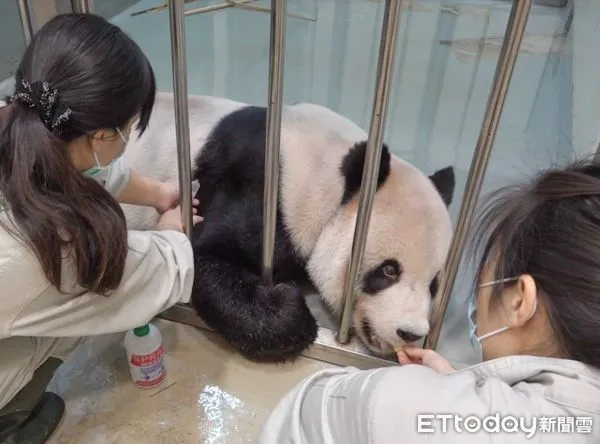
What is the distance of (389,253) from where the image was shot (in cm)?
105

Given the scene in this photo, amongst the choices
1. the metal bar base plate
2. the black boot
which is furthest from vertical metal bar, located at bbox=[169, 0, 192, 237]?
the black boot

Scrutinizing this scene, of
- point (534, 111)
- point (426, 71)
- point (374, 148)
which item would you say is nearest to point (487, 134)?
point (374, 148)

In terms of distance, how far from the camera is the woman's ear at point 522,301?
639 millimetres

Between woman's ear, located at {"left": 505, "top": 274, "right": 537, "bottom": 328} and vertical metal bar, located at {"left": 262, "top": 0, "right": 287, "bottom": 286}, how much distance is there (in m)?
0.40

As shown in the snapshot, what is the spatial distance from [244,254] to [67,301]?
1.28ft

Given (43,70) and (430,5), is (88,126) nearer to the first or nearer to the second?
(43,70)

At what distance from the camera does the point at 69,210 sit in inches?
26.7

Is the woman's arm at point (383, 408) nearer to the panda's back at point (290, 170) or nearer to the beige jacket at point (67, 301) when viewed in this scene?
the beige jacket at point (67, 301)

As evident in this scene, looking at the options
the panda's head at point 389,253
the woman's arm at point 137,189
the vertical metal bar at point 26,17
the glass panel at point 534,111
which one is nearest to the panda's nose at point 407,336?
the panda's head at point 389,253

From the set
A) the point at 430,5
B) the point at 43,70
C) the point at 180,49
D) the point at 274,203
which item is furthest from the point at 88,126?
Answer: the point at 430,5

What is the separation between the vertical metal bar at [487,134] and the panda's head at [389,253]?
0.06 meters

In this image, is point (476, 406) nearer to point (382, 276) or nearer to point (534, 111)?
point (382, 276)

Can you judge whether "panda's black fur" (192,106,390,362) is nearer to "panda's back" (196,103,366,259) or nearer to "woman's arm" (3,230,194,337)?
"panda's back" (196,103,366,259)

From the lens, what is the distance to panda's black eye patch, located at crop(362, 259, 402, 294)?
3.42 ft
